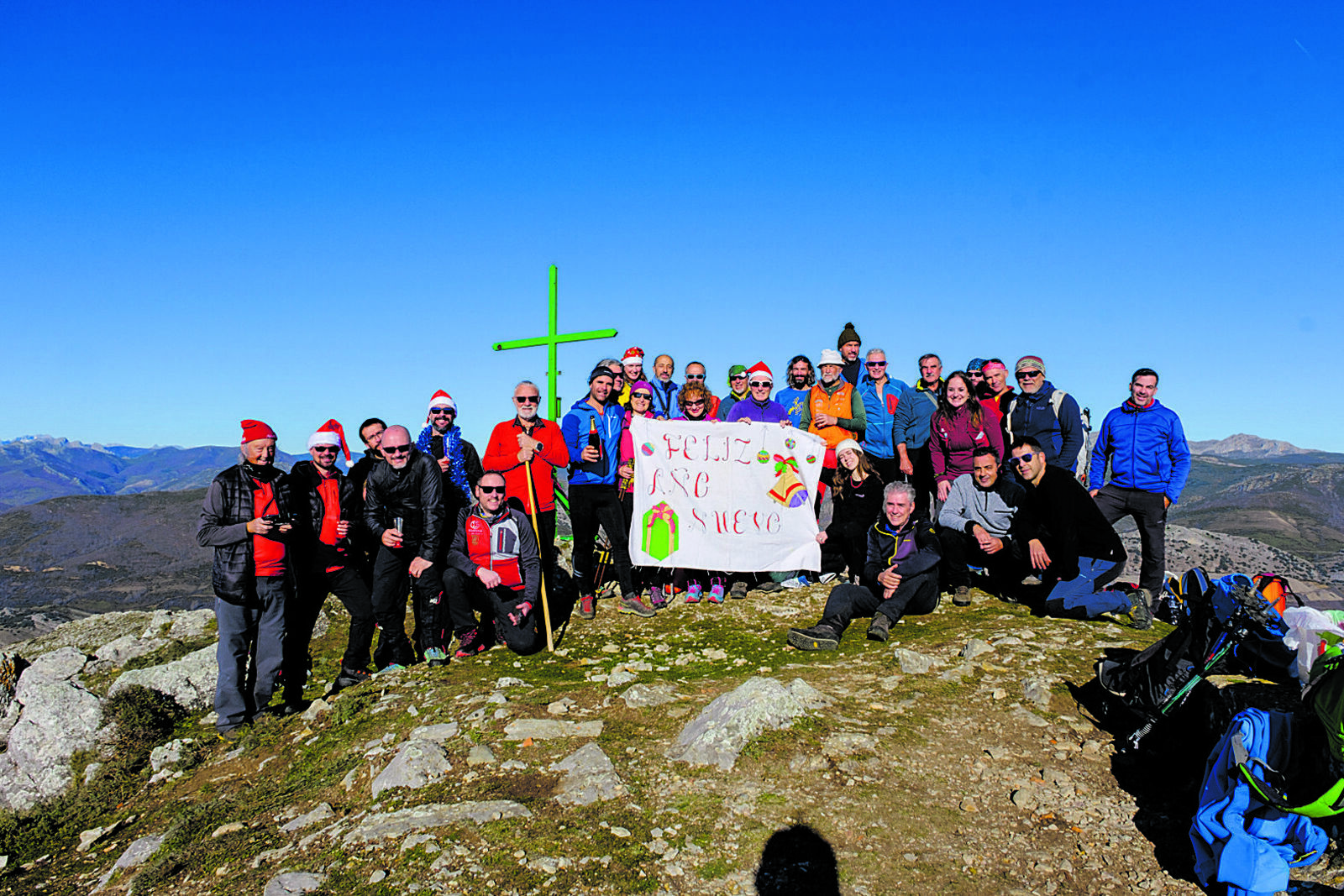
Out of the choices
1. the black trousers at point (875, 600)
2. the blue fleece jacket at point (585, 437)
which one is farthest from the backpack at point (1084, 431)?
the blue fleece jacket at point (585, 437)

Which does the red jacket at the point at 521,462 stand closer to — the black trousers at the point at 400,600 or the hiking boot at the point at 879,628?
the black trousers at the point at 400,600

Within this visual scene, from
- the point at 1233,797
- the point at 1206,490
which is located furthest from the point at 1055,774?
the point at 1206,490

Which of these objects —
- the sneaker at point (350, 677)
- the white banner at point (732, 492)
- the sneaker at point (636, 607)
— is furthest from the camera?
the white banner at point (732, 492)

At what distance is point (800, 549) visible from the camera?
31.7 feet

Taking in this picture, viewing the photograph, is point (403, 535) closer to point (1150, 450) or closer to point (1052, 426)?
point (1052, 426)

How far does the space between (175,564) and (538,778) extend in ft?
312

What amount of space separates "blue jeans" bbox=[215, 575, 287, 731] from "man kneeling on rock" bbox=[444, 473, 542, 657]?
5.44 ft

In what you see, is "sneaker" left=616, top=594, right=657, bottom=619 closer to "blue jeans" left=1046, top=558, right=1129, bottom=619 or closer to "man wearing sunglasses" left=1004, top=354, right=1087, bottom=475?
"blue jeans" left=1046, top=558, right=1129, bottom=619

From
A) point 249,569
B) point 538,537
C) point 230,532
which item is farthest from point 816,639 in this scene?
point 230,532

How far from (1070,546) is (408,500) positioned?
7.01m

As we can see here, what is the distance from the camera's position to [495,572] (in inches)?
315

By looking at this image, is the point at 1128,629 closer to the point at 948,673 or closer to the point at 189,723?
the point at 948,673

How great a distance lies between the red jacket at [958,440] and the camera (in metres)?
8.90

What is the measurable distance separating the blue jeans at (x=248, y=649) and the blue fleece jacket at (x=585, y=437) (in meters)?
3.42
